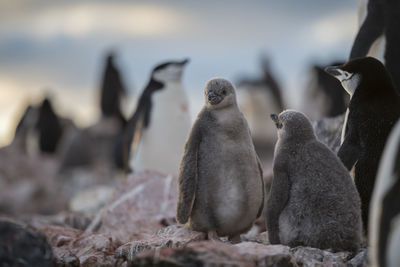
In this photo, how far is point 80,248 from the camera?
5.30 meters

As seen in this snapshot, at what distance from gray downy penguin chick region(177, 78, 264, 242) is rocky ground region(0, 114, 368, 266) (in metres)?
0.20

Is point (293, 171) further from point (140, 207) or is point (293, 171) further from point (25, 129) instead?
point (25, 129)

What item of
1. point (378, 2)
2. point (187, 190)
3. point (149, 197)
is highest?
point (378, 2)

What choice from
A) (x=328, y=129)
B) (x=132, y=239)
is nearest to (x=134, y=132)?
(x=328, y=129)

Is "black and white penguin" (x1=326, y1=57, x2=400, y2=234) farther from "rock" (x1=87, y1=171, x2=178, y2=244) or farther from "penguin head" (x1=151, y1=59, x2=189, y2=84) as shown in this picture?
"penguin head" (x1=151, y1=59, x2=189, y2=84)

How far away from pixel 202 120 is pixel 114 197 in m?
2.69

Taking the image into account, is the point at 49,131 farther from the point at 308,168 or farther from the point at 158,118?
the point at 308,168

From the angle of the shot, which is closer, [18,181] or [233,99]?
[233,99]

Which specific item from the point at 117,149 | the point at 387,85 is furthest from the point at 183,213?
the point at 117,149

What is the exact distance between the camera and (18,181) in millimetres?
16500

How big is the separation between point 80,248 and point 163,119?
14.5ft

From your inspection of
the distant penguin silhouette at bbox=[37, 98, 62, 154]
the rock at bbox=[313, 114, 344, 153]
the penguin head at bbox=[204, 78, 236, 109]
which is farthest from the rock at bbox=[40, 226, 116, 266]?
the distant penguin silhouette at bbox=[37, 98, 62, 154]

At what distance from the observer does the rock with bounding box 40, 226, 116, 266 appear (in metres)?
4.66

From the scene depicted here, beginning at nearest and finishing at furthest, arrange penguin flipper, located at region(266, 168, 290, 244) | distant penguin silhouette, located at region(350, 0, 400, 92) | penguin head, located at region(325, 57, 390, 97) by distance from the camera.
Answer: penguin flipper, located at region(266, 168, 290, 244) → penguin head, located at region(325, 57, 390, 97) → distant penguin silhouette, located at region(350, 0, 400, 92)
